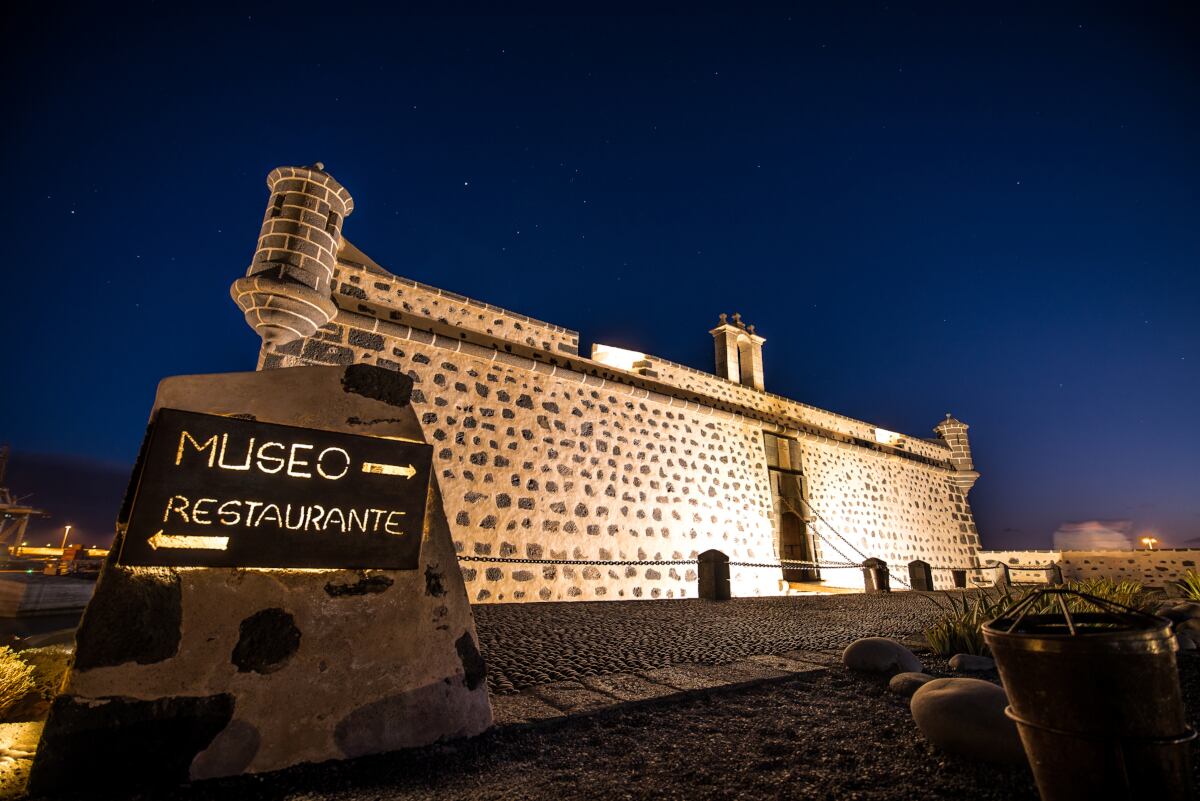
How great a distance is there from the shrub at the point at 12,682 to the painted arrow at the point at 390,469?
1611 millimetres

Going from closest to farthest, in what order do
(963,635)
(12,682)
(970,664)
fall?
(12,682)
(970,664)
(963,635)

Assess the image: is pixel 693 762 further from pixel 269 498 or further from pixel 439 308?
pixel 439 308

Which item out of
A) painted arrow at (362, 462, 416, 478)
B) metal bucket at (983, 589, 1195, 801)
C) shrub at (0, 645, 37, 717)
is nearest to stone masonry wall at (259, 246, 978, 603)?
painted arrow at (362, 462, 416, 478)

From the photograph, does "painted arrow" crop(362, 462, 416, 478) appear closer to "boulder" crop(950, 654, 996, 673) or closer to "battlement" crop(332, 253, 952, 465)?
"boulder" crop(950, 654, 996, 673)

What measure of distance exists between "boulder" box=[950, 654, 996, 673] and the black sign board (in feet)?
11.0

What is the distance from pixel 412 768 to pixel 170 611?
1.02m

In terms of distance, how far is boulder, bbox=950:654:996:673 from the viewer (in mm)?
3111

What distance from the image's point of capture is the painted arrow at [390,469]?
218 centimetres

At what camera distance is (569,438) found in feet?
27.0

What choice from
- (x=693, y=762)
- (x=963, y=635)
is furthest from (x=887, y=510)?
(x=693, y=762)

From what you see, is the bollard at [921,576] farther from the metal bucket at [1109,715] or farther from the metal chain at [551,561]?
the metal bucket at [1109,715]

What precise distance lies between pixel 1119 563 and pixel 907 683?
593 inches

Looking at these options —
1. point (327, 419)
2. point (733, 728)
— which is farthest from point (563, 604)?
point (327, 419)

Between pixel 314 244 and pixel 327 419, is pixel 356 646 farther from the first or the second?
pixel 314 244
